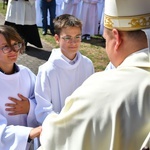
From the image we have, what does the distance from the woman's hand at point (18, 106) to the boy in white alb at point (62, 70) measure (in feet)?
0.40

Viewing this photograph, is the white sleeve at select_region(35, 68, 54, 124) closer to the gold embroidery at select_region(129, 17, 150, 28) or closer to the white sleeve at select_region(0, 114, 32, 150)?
the white sleeve at select_region(0, 114, 32, 150)

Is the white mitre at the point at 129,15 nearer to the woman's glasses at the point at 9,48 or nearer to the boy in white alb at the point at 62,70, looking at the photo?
the woman's glasses at the point at 9,48

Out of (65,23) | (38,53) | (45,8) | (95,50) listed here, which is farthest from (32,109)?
(45,8)

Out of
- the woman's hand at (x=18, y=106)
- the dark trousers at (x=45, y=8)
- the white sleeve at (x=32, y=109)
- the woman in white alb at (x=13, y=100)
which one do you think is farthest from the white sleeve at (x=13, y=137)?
the dark trousers at (x=45, y=8)

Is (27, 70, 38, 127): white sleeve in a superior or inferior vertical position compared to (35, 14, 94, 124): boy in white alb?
inferior

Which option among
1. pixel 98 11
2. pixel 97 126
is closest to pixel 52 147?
pixel 97 126

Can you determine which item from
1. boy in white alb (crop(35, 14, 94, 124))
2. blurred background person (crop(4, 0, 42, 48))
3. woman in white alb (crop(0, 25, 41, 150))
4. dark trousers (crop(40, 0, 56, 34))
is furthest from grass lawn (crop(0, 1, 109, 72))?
woman in white alb (crop(0, 25, 41, 150))

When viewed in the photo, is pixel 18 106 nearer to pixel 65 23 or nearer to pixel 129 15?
pixel 65 23

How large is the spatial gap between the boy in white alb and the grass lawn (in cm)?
376

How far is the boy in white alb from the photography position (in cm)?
299

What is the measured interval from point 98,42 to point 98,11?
1184mm

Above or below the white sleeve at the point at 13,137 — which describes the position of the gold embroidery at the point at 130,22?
above

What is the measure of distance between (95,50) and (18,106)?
19.3 ft

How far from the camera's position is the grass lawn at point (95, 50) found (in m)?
7.53
